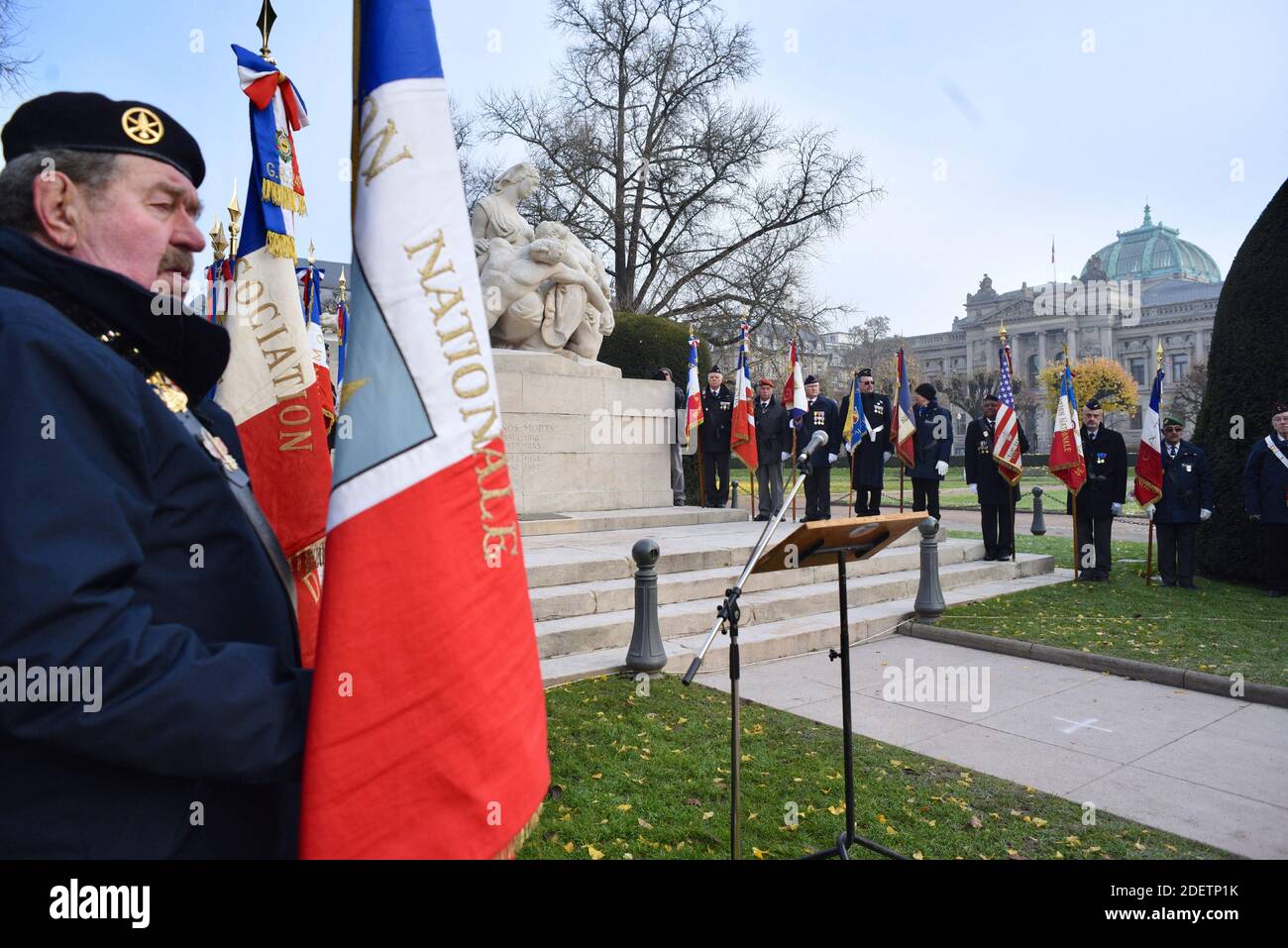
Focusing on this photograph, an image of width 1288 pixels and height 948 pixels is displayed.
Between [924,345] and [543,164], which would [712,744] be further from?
[924,345]

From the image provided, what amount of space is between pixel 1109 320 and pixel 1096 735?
97.9 meters

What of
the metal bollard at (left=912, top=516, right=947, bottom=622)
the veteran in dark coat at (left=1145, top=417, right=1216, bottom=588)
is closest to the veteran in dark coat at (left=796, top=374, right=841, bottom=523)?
the metal bollard at (left=912, top=516, right=947, bottom=622)

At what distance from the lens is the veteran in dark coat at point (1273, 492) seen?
34.3ft

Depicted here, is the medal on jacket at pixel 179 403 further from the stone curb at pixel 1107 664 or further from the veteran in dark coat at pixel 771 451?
the veteran in dark coat at pixel 771 451

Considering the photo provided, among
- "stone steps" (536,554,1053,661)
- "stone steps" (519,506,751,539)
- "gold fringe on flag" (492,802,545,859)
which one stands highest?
"gold fringe on flag" (492,802,545,859)

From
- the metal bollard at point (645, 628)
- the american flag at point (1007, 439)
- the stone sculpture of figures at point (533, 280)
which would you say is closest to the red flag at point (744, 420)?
the stone sculpture of figures at point (533, 280)

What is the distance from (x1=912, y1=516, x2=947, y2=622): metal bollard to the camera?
895cm

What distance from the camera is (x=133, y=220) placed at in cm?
153

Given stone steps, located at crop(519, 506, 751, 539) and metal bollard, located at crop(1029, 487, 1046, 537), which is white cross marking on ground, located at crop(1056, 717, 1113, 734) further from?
metal bollard, located at crop(1029, 487, 1046, 537)

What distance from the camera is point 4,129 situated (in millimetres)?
1472

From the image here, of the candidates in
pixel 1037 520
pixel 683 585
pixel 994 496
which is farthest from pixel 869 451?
pixel 1037 520

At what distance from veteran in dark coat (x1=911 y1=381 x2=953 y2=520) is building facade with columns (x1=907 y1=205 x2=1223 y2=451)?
66.4 meters

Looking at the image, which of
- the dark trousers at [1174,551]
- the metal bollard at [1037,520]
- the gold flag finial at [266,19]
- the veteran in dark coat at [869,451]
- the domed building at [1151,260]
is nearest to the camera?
the gold flag finial at [266,19]

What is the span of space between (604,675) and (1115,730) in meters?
3.83
